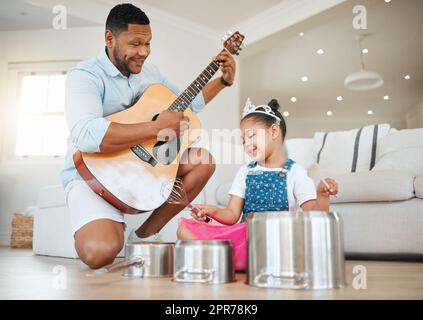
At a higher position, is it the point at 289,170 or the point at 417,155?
the point at 417,155

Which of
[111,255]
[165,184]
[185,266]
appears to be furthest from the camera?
[165,184]

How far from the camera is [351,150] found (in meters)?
2.33

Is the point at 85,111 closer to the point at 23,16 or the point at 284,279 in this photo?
the point at 284,279

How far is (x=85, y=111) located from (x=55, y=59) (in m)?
1.64

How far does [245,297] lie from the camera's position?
0.81m

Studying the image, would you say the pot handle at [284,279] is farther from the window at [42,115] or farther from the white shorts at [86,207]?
the window at [42,115]

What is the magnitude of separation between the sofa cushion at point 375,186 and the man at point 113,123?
61 centimetres

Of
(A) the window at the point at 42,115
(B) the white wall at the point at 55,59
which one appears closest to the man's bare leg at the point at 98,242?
(B) the white wall at the point at 55,59

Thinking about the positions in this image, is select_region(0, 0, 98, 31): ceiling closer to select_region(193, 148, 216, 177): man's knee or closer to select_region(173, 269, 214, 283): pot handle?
select_region(193, 148, 216, 177): man's knee

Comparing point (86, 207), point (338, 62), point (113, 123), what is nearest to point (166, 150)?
point (113, 123)

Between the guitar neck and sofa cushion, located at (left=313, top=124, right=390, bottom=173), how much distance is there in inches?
39.8

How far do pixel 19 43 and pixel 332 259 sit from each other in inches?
106

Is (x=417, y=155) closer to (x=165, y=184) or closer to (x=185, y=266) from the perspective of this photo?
(x=165, y=184)
